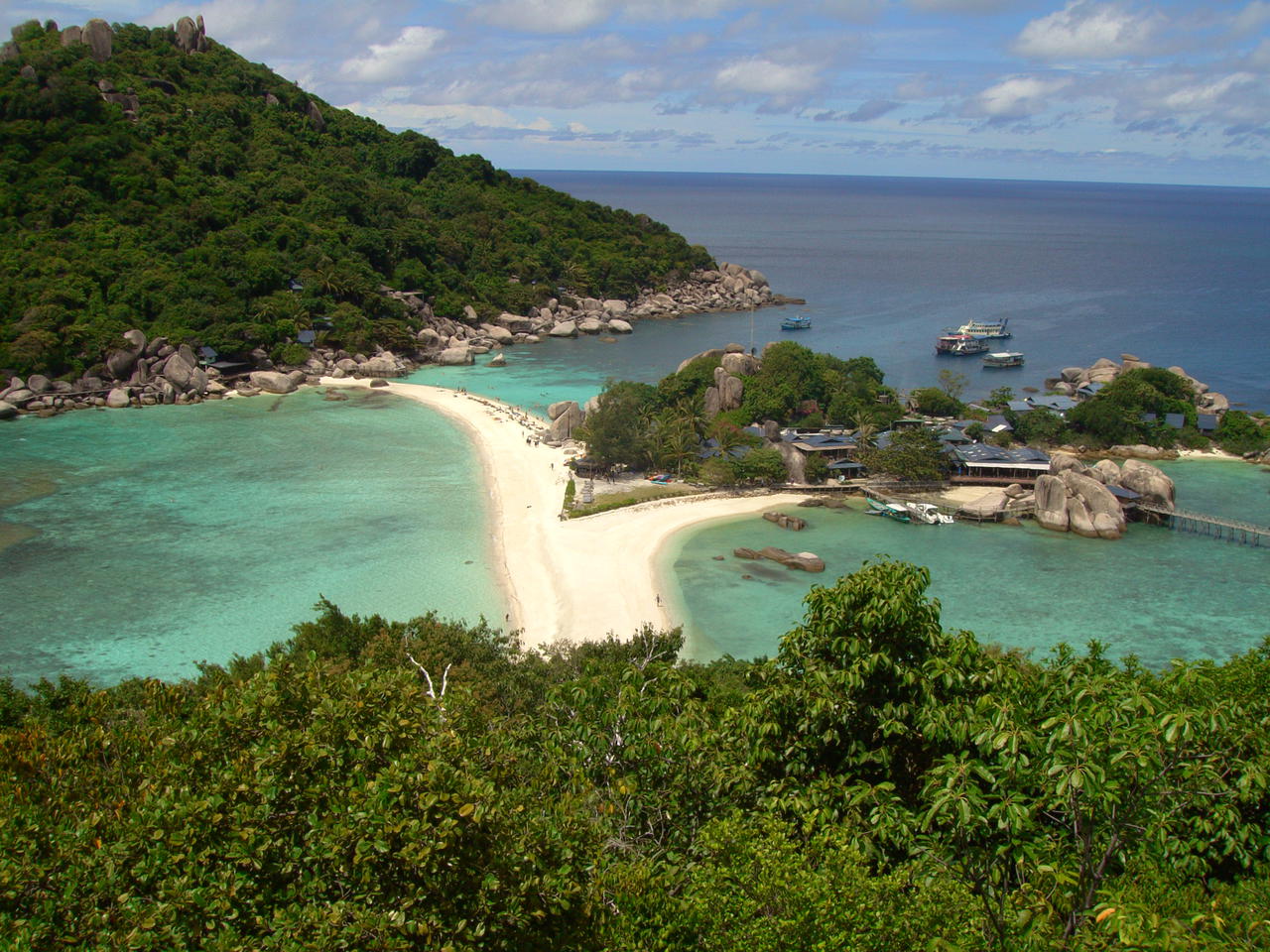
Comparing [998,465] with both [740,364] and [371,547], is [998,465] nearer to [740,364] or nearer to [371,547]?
[740,364]

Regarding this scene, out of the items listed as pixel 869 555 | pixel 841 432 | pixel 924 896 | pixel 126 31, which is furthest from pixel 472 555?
pixel 126 31

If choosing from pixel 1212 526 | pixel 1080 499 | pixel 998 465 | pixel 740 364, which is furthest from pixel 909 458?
pixel 740 364

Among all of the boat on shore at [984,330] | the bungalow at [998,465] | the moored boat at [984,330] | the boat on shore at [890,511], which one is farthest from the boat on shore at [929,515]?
the moored boat at [984,330]

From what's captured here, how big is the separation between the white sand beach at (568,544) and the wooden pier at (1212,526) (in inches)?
463

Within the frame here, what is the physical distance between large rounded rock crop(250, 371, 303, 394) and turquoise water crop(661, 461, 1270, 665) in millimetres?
25623

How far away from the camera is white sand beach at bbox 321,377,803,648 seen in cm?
2214

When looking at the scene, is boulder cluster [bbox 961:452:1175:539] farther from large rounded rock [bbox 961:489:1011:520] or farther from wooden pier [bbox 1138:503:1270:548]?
wooden pier [bbox 1138:503:1270:548]

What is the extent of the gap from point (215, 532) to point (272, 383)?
759 inches

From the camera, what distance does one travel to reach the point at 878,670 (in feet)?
24.1

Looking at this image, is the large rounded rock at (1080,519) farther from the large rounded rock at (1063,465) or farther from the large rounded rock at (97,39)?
the large rounded rock at (97,39)

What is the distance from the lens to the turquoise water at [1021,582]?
21719 mm

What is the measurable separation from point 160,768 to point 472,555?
61.1 ft

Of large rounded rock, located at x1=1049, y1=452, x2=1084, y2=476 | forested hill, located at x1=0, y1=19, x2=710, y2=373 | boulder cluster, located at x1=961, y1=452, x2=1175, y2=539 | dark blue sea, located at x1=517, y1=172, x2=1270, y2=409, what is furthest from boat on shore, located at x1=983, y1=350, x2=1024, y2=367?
forested hill, located at x1=0, y1=19, x2=710, y2=373

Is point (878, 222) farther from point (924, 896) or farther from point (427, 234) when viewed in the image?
point (924, 896)
